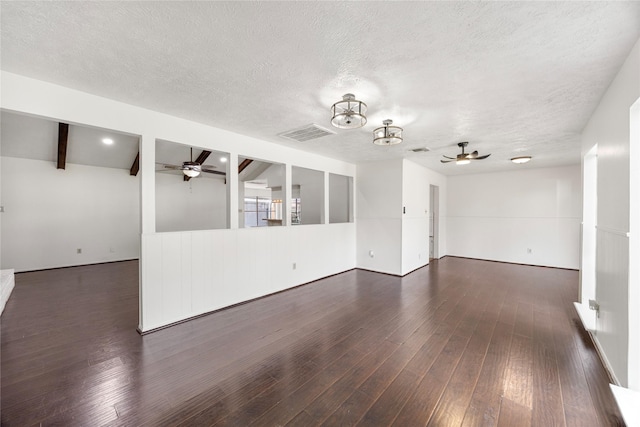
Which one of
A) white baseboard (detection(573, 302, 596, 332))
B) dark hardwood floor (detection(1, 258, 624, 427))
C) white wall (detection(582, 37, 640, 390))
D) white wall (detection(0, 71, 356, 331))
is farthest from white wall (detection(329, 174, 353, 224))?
white wall (detection(582, 37, 640, 390))

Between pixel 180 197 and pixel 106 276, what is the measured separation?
340 centimetres

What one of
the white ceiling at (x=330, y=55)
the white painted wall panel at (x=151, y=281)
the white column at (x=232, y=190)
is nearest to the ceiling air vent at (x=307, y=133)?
the white ceiling at (x=330, y=55)

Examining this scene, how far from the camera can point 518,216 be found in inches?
265

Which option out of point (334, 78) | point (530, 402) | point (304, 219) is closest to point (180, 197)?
point (304, 219)

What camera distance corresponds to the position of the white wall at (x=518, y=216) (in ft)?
20.1

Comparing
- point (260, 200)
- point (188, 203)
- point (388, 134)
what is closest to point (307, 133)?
point (388, 134)

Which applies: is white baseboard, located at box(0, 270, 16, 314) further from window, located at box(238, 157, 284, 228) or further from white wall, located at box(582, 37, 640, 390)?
white wall, located at box(582, 37, 640, 390)

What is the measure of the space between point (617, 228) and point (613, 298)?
1.98ft

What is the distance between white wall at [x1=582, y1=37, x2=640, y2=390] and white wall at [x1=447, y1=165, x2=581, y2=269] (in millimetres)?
4737

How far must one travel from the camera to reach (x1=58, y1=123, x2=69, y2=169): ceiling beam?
16.8ft

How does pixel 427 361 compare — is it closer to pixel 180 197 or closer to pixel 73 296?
pixel 73 296

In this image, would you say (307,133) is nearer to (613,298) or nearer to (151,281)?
(151,281)

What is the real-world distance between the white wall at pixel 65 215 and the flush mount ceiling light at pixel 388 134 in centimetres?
635

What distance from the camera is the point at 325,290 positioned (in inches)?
175
